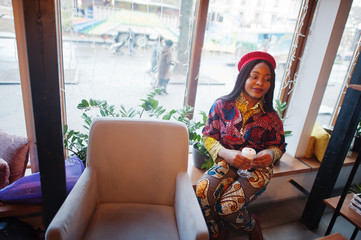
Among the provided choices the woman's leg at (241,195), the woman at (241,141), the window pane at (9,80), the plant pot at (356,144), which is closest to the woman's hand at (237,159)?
A: the woman at (241,141)

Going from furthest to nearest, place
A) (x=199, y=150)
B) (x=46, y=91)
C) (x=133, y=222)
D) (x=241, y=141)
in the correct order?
(x=199, y=150) < (x=241, y=141) < (x=133, y=222) < (x=46, y=91)

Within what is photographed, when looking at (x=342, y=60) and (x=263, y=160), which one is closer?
(x=263, y=160)

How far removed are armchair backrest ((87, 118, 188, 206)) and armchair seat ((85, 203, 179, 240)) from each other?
0.05 meters

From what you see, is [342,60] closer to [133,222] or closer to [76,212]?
[133,222]

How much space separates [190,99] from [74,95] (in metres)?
0.85

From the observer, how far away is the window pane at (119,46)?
1407 millimetres

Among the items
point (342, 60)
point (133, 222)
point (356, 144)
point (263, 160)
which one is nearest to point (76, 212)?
point (133, 222)

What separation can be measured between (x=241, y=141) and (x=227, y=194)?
0.31m

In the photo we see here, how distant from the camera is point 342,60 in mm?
2240

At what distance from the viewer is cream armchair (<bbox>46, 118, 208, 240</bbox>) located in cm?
108

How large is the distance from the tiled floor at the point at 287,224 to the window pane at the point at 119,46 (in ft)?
4.11

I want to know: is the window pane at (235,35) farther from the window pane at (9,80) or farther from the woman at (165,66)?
the window pane at (9,80)

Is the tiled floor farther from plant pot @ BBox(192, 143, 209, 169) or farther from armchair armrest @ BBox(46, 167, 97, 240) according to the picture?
armchair armrest @ BBox(46, 167, 97, 240)

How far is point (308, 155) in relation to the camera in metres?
2.02
